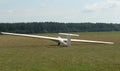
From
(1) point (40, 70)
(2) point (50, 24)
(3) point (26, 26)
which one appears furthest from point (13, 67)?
(2) point (50, 24)

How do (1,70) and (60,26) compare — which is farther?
(60,26)

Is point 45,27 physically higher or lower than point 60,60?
lower

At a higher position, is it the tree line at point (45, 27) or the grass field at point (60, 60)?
the grass field at point (60, 60)

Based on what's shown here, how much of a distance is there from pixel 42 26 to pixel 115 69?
400 ft

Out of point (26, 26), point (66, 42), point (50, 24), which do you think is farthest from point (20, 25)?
point (66, 42)

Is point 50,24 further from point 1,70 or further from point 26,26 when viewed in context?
point 1,70

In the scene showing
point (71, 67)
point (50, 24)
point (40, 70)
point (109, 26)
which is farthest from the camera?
point (109, 26)

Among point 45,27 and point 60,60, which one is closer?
point 60,60

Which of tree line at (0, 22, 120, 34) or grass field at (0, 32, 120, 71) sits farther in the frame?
tree line at (0, 22, 120, 34)

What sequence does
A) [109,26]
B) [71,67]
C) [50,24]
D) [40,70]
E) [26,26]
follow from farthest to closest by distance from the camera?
[109,26] < [50,24] < [26,26] < [71,67] < [40,70]

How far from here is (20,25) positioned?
128750 mm

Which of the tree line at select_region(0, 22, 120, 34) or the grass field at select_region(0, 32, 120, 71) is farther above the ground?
the grass field at select_region(0, 32, 120, 71)

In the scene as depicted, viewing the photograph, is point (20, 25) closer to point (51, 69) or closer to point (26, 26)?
point (26, 26)

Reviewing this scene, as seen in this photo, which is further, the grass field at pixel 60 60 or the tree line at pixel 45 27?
the tree line at pixel 45 27
